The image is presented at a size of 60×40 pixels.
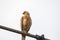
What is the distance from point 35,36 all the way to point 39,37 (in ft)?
0.40

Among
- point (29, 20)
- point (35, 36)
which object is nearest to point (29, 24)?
point (29, 20)

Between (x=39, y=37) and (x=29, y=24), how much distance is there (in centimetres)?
230

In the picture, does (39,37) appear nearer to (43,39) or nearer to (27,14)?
(43,39)

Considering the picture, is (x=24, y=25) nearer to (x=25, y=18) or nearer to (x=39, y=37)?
(x=25, y=18)

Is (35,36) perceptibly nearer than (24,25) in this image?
Yes

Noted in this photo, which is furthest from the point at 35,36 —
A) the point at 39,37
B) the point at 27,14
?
the point at 27,14

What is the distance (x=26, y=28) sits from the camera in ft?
17.4

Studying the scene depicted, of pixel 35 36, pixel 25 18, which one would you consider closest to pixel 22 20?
pixel 25 18

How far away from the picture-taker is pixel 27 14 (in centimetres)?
522

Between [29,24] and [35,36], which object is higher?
[29,24]

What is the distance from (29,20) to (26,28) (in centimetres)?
24

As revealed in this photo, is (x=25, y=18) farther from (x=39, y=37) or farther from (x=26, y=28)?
(x=39, y=37)

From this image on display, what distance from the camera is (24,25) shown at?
5.39 metres

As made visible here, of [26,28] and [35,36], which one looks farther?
[26,28]
